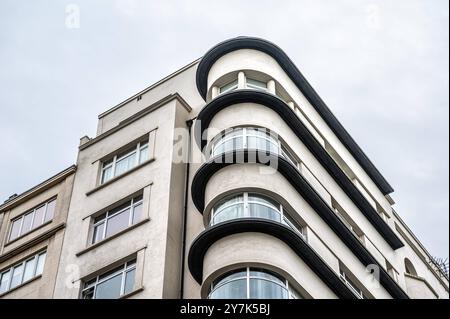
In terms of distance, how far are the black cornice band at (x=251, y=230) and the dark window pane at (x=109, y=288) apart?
2727mm

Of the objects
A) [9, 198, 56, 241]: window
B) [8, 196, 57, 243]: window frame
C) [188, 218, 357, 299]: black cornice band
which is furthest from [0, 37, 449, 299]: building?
[9, 198, 56, 241]: window

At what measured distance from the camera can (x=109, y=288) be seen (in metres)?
28.2

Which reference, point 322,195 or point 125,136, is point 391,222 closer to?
point 322,195

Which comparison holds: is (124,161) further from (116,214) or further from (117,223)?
(117,223)

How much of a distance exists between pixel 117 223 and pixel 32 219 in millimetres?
7068

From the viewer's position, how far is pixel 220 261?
26094mm

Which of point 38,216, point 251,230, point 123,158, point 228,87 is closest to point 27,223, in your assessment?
point 38,216

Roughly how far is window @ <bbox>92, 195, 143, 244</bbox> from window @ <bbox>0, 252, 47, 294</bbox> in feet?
10.00

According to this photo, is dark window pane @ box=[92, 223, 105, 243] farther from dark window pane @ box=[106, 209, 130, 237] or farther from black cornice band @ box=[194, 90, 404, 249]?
black cornice band @ box=[194, 90, 404, 249]

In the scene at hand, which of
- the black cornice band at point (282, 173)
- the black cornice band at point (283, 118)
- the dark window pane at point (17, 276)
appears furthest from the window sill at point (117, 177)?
the dark window pane at point (17, 276)

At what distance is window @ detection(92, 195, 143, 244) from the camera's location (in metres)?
30.3

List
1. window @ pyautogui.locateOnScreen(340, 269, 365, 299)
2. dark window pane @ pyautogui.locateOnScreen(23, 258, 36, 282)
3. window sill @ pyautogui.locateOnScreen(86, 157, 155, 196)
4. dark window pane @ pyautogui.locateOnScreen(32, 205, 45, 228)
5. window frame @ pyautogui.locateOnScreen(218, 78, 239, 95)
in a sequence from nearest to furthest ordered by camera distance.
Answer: window @ pyautogui.locateOnScreen(340, 269, 365, 299) < window sill @ pyautogui.locateOnScreen(86, 157, 155, 196) < dark window pane @ pyautogui.locateOnScreen(23, 258, 36, 282) < window frame @ pyautogui.locateOnScreen(218, 78, 239, 95) < dark window pane @ pyautogui.locateOnScreen(32, 205, 45, 228)

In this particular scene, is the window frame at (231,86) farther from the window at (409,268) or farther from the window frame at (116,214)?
the window at (409,268)
